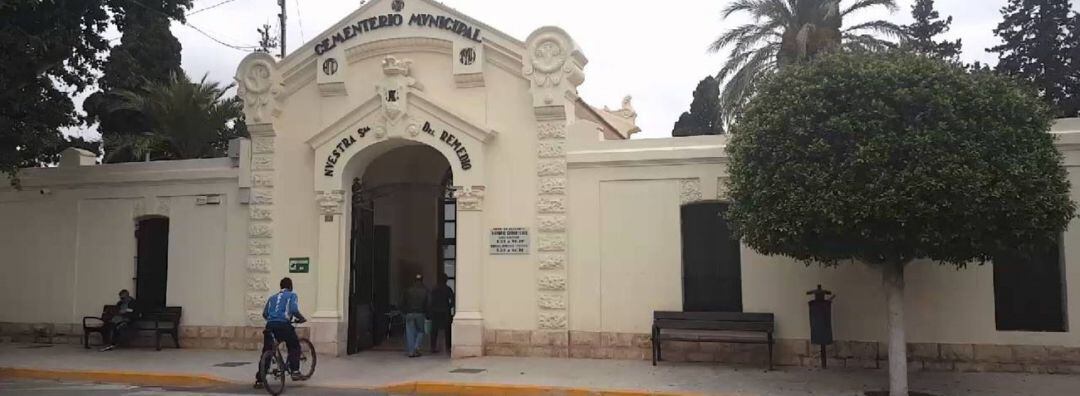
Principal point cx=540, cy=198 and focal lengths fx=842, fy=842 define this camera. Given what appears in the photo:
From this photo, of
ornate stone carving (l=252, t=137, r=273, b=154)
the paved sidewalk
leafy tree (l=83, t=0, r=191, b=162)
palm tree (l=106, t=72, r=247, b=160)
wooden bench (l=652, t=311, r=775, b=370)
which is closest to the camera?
the paved sidewalk

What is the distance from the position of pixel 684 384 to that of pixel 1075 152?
22.5 ft

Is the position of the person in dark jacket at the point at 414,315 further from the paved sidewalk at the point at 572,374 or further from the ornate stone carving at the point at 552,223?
the ornate stone carving at the point at 552,223

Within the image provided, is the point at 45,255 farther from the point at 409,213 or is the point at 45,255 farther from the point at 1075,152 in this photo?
the point at 1075,152

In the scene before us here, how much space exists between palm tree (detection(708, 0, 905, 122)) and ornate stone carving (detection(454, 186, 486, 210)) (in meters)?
10.3

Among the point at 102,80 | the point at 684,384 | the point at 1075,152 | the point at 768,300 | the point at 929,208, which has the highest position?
the point at 102,80

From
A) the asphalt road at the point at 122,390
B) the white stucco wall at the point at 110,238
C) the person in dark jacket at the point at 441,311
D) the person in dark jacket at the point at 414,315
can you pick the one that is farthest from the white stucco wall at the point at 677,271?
the white stucco wall at the point at 110,238

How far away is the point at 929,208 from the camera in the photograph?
31.8 ft

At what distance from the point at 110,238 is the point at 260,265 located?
3.74 m

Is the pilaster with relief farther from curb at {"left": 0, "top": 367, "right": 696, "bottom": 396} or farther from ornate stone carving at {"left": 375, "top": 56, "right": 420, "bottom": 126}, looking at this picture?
curb at {"left": 0, "top": 367, "right": 696, "bottom": 396}

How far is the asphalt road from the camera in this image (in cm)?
1162

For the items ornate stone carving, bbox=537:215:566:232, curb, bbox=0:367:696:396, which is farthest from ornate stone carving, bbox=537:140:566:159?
curb, bbox=0:367:696:396

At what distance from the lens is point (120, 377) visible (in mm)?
13148

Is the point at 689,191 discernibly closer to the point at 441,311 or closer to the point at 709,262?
the point at 709,262

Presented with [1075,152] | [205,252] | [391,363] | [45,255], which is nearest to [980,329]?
[1075,152]
